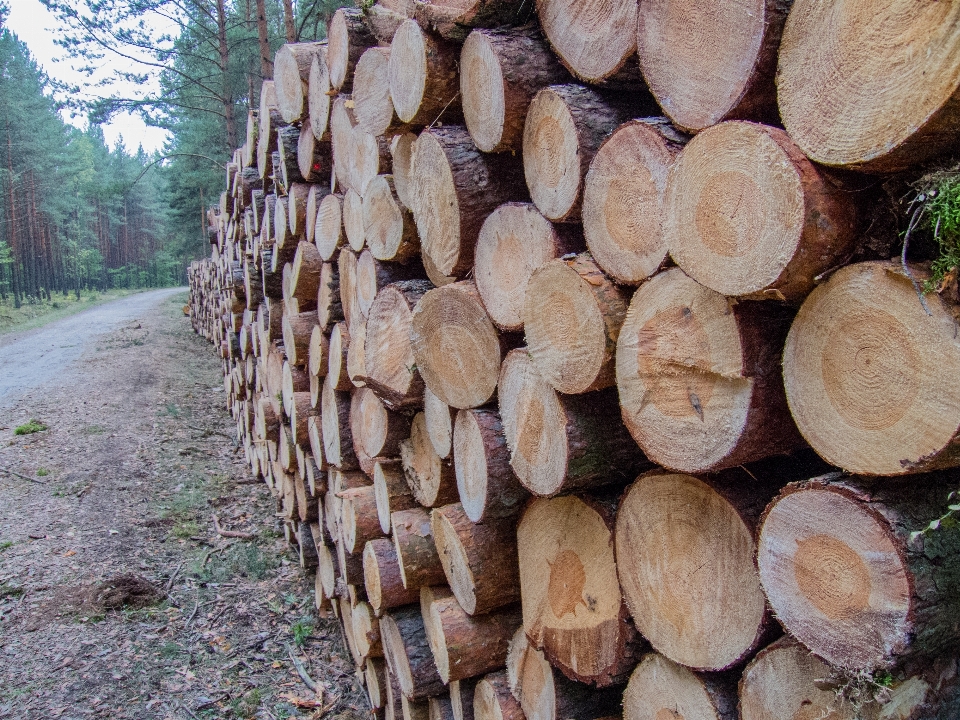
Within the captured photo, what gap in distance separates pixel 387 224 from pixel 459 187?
0.71 meters

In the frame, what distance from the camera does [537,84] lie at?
173cm

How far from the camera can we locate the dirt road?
3.13 metres

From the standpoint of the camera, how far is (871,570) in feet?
3.25

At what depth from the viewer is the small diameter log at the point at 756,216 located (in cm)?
100

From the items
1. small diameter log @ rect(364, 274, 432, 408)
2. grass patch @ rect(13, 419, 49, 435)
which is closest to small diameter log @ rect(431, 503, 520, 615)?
small diameter log @ rect(364, 274, 432, 408)

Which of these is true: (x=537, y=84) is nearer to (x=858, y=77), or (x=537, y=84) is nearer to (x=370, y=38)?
(x=858, y=77)

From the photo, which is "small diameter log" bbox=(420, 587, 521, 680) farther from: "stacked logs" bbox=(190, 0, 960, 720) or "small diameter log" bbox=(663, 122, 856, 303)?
"small diameter log" bbox=(663, 122, 856, 303)

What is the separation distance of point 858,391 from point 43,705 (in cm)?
355

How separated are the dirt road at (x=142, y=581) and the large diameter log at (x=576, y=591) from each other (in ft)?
6.05

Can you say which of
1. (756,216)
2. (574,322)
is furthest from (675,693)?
(756,216)

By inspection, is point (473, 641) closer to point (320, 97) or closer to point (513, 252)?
point (513, 252)

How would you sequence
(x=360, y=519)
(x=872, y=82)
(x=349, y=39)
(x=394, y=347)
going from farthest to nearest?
(x=360, y=519) → (x=349, y=39) → (x=394, y=347) → (x=872, y=82)

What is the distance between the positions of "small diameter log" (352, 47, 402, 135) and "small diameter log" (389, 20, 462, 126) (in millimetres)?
173

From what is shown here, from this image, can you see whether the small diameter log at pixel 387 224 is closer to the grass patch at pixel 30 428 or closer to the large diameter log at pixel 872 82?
the large diameter log at pixel 872 82
